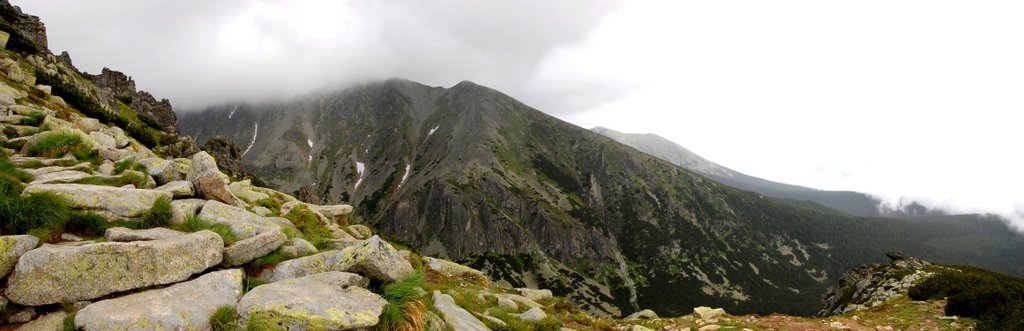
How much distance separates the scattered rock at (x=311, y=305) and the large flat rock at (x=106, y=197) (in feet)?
17.8

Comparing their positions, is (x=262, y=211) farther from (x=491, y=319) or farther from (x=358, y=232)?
(x=491, y=319)

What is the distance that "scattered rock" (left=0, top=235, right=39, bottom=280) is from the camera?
6992 millimetres

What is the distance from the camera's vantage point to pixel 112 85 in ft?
397

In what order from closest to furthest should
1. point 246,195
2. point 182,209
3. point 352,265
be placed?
point 352,265 → point 182,209 → point 246,195

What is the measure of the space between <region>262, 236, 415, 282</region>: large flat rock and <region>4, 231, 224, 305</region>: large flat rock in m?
1.75

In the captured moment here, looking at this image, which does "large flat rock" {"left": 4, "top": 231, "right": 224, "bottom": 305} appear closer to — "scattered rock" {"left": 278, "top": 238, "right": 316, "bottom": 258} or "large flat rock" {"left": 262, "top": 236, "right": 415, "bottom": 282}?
"large flat rock" {"left": 262, "top": 236, "right": 415, "bottom": 282}

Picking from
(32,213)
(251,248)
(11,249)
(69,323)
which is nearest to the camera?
(69,323)

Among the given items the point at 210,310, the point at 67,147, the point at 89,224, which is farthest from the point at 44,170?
the point at 210,310

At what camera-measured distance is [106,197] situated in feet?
34.5

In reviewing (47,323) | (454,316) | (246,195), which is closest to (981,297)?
(454,316)

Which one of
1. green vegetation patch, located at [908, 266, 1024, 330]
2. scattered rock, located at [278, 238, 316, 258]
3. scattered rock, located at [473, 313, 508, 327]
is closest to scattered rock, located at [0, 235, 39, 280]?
scattered rock, located at [278, 238, 316, 258]

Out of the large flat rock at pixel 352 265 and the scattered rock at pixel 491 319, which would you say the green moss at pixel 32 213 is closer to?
the large flat rock at pixel 352 265

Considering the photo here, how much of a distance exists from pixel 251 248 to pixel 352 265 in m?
2.52

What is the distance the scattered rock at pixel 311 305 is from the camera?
7.84 m
